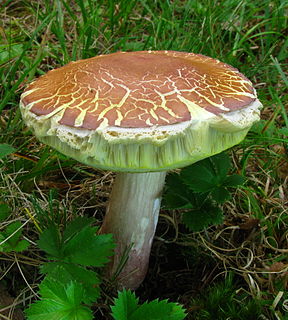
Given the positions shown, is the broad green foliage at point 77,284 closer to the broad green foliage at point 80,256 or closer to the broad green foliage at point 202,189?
the broad green foliage at point 80,256

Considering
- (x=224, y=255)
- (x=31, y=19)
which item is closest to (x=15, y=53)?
(x=31, y=19)

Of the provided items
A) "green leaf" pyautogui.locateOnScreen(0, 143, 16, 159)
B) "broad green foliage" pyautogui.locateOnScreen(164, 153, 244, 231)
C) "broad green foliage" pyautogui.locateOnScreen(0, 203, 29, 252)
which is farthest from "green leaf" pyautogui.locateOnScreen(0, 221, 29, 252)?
"broad green foliage" pyautogui.locateOnScreen(164, 153, 244, 231)

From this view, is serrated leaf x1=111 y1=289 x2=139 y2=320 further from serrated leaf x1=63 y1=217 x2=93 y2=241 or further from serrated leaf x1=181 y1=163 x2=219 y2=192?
serrated leaf x1=181 y1=163 x2=219 y2=192

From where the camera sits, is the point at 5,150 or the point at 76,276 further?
the point at 5,150

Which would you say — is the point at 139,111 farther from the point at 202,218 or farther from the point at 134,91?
the point at 202,218

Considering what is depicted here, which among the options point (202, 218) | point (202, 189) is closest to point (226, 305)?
point (202, 218)

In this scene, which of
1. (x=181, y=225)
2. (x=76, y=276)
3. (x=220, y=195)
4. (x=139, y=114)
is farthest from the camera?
(x=181, y=225)

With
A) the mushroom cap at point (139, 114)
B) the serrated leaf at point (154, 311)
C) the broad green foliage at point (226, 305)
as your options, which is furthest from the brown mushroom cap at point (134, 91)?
the broad green foliage at point (226, 305)

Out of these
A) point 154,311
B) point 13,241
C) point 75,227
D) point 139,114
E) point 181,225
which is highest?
point 139,114
